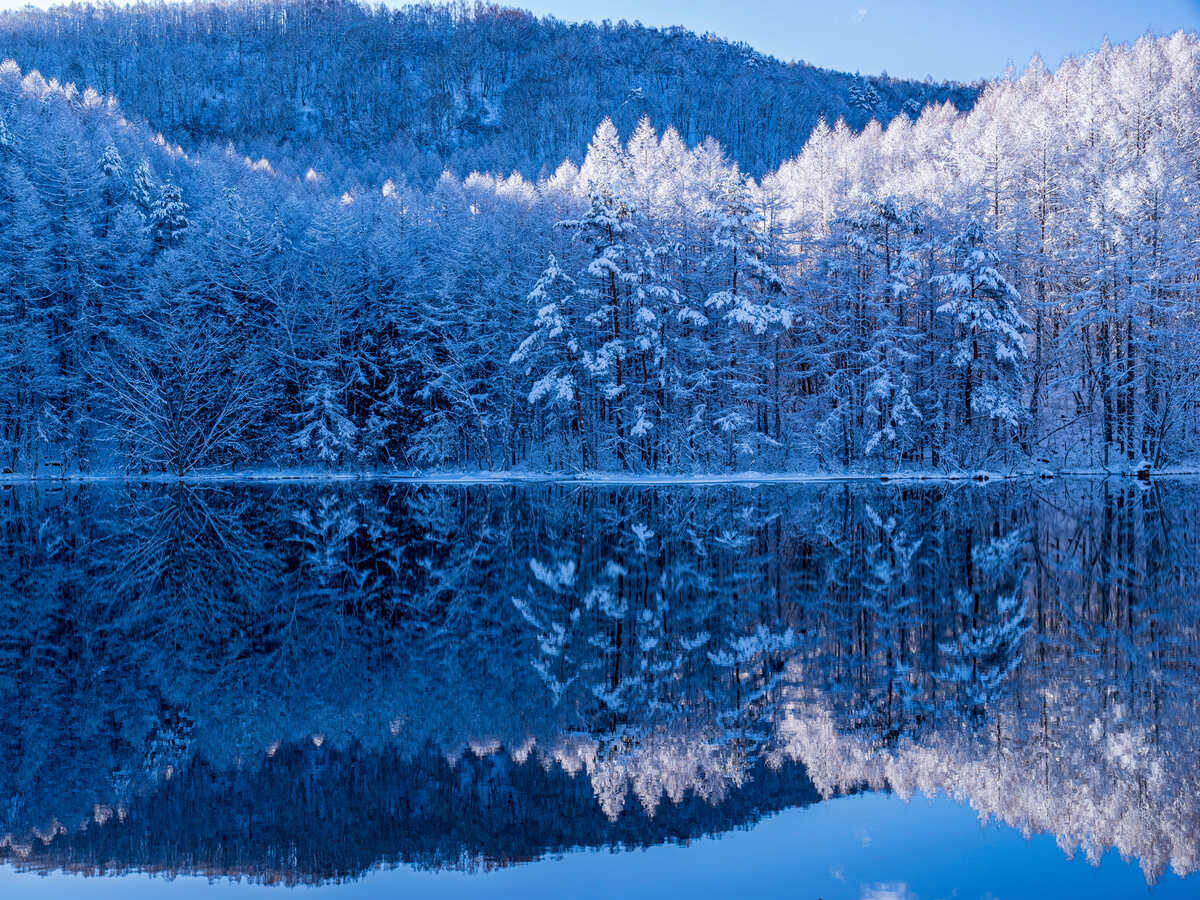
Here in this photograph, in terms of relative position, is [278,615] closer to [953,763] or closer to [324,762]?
[324,762]

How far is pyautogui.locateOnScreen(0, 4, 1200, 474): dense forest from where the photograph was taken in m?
38.8

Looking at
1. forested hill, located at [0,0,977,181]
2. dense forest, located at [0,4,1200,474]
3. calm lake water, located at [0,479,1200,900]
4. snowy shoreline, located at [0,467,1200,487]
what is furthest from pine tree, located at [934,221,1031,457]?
forested hill, located at [0,0,977,181]

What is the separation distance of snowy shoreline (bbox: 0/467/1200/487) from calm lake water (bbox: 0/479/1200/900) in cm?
2070

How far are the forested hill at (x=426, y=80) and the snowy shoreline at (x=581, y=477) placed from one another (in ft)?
222

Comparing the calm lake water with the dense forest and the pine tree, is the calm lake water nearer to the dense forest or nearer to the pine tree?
the pine tree

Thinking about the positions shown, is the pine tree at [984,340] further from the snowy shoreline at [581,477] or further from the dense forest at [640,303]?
the snowy shoreline at [581,477]

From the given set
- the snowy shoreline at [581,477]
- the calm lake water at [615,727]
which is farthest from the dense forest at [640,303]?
the calm lake water at [615,727]

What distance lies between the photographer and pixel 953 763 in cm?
623

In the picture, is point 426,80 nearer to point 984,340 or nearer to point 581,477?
point 581,477

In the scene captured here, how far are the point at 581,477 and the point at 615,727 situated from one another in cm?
3142

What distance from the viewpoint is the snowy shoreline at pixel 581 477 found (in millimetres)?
36000

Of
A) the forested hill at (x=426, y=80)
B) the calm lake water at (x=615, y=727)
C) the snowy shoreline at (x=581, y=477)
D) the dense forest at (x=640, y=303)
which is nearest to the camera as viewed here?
the calm lake water at (x=615, y=727)

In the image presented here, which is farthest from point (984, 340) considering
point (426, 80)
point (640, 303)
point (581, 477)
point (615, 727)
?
point (426, 80)

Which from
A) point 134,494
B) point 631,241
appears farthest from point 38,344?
point 631,241
